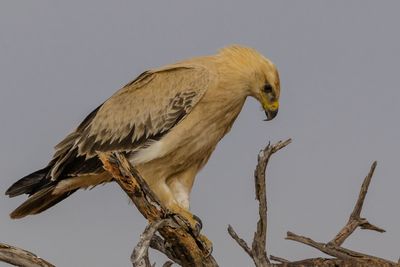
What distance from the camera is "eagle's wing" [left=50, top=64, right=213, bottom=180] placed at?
33.0 feet

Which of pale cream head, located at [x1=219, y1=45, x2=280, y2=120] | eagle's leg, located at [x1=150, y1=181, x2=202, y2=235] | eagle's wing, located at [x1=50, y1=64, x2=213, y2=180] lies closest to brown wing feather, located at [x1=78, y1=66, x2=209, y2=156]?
eagle's wing, located at [x1=50, y1=64, x2=213, y2=180]

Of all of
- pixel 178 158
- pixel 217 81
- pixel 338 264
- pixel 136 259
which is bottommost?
pixel 338 264

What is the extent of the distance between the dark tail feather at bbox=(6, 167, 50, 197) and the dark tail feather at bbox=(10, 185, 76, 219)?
89mm

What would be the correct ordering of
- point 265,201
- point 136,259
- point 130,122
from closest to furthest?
1. point 136,259
2. point 265,201
3. point 130,122

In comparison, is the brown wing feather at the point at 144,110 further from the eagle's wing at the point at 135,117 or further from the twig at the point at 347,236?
the twig at the point at 347,236

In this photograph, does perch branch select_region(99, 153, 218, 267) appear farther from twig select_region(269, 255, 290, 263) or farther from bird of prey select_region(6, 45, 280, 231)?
bird of prey select_region(6, 45, 280, 231)

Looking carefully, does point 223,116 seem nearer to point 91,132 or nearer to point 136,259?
point 91,132

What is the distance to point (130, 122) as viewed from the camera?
1055 centimetres

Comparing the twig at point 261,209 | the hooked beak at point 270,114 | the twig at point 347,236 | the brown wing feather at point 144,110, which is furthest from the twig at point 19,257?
the hooked beak at point 270,114

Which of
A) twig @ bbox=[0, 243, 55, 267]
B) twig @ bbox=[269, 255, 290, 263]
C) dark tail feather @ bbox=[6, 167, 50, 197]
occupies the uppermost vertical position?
dark tail feather @ bbox=[6, 167, 50, 197]

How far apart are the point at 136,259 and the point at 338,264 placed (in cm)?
177

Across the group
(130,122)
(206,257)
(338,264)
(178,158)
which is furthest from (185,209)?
(338,264)

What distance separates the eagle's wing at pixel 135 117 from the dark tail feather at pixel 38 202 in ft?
0.69

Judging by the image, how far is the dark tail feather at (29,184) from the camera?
10227 millimetres
